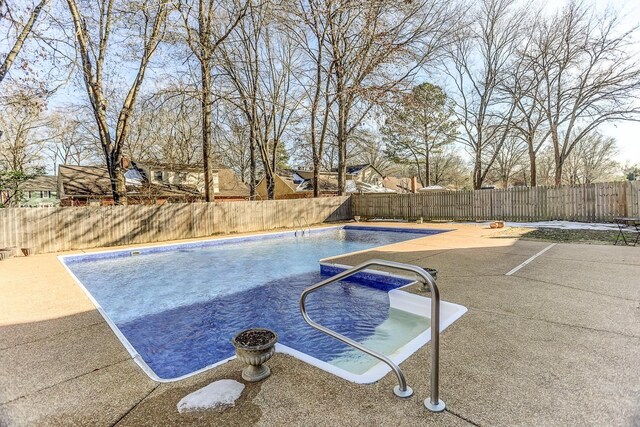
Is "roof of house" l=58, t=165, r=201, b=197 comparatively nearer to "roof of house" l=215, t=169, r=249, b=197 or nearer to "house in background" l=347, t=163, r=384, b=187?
"roof of house" l=215, t=169, r=249, b=197

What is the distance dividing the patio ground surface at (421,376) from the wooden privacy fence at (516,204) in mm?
9254

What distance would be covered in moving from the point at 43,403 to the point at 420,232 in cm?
1102

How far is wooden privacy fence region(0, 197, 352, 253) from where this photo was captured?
8.02m

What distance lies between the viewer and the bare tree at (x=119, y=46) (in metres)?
9.98

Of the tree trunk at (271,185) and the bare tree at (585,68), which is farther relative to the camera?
the tree trunk at (271,185)

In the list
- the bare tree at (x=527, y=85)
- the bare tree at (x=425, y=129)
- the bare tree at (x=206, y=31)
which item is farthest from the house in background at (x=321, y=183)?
the bare tree at (x=206, y=31)

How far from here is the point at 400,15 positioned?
44.8 ft

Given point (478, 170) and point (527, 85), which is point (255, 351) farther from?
point (527, 85)

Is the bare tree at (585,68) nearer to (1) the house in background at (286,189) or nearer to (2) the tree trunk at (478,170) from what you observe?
(2) the tree trunk at (478,170)

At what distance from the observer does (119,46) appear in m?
10.5

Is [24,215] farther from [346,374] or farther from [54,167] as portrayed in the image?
[54,167]

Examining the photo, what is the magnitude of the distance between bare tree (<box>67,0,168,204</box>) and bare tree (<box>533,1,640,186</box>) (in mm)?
16545

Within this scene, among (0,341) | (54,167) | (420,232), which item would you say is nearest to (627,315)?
(0,341)

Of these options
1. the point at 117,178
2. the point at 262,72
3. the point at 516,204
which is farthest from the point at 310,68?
the point at 516,204
